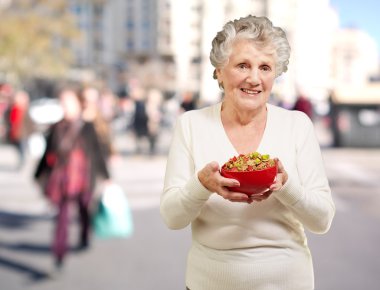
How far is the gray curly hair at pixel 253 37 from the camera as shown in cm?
171

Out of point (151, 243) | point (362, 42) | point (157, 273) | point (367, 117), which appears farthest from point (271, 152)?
point (362, 42)

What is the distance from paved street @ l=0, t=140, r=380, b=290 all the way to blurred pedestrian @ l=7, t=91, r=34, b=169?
107 inches

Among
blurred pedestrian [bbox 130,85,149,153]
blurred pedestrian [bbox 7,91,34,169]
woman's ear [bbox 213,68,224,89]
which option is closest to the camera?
woman's ear [bbox 213,68,224,89]

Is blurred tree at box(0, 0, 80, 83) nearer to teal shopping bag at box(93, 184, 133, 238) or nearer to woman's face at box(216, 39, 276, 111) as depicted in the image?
teal shopping bag at box(93, 184, 133, 238)

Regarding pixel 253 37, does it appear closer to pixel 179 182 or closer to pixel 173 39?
pixel 179 182

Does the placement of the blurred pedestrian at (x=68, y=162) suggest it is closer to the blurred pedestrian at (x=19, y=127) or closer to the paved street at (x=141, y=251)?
the paved street at (x=141, y=251)

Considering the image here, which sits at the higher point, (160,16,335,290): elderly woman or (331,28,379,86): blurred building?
(160,16,335,290): elderly woman

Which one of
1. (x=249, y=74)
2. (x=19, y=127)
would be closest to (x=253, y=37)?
(x=249, y=74)

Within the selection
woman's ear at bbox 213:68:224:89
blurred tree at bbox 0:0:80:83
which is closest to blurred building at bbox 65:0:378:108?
blurred tree at bbox 0:0:80:83

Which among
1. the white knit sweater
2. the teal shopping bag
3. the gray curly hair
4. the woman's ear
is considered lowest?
the teal shopping bag

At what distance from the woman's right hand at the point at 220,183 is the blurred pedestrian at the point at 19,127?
11.3 m

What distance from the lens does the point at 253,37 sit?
1706 mm

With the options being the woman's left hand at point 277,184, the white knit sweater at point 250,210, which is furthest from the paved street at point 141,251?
the woman's left hand at point 277,184

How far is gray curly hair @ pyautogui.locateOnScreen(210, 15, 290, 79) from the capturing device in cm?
171
